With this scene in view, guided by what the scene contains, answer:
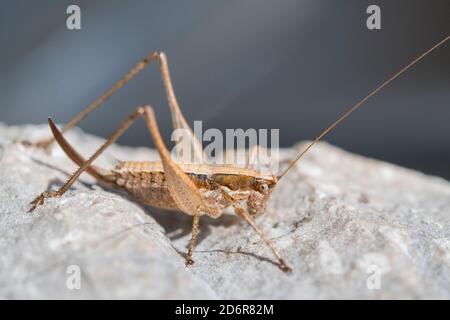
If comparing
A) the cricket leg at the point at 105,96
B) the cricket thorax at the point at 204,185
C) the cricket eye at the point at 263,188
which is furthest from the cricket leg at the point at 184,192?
the cricket leg at the point at 105,96

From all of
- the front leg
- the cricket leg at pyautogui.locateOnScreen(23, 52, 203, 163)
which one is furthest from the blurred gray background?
the front leg

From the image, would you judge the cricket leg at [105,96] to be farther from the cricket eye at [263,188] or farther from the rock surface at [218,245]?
the cricket eye at [263,188]

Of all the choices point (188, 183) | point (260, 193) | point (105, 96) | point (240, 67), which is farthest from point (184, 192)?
point (240, 67)

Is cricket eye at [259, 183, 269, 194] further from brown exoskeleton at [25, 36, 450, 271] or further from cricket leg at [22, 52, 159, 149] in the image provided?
cricket leg at [22, 52, 159, 149]

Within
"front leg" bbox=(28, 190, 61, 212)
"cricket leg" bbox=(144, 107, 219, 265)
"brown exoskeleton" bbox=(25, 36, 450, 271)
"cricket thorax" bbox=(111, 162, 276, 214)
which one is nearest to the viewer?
"front leg" bbox=(28, 190, 61, 212)

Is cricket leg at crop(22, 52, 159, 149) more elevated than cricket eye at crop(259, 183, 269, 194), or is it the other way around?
cricket leg at crop(22, 52, 159, 149)

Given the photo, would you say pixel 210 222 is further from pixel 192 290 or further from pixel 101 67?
pixel 101 67
